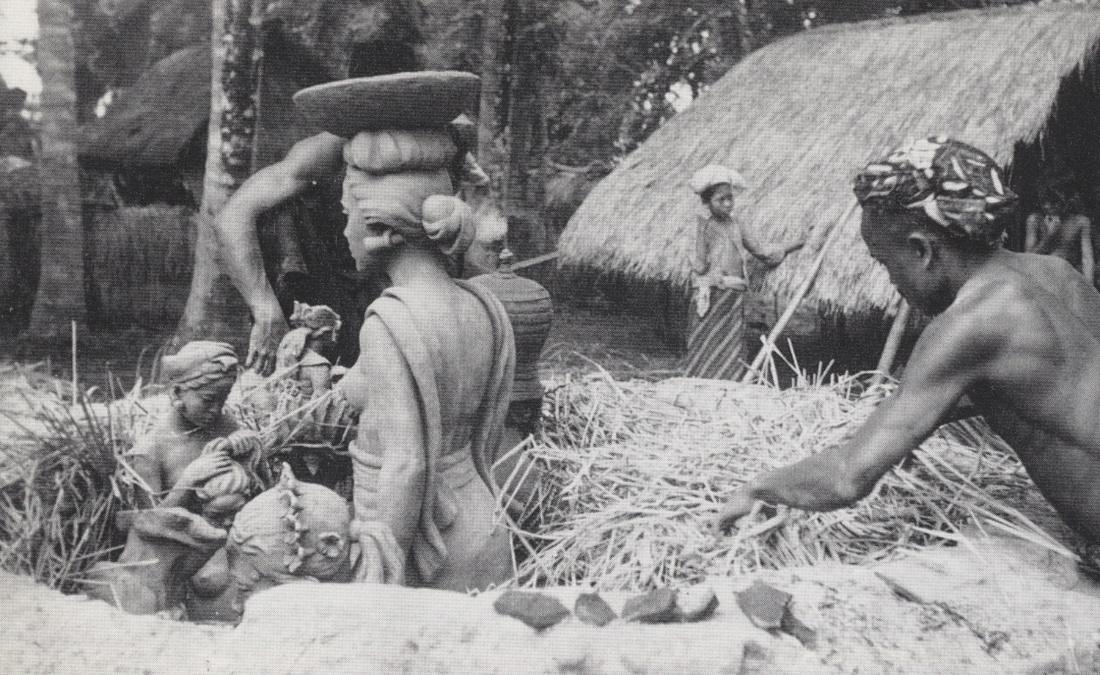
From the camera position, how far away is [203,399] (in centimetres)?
292

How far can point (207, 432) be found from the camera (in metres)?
3.03

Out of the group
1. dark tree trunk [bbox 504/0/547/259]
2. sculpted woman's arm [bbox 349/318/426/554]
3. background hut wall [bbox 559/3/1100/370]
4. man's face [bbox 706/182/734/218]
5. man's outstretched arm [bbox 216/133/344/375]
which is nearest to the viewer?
sculpted woman's arm [bbox 349/318/426/554]

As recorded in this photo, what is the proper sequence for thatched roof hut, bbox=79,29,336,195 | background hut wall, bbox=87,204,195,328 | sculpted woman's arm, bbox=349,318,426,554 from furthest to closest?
thatched roof hut, bbox=79,29,336,195
background hut wall, bbox=87,204,195,328
sculpted woman's arm, bbox=349,318,426,554

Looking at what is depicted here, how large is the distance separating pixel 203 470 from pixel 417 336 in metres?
0.70

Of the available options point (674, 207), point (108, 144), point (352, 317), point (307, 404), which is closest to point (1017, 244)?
point (674, 207)

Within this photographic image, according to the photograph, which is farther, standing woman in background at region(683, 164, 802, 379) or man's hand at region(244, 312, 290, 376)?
standing woman in background at region(683, 164, 802, 379)

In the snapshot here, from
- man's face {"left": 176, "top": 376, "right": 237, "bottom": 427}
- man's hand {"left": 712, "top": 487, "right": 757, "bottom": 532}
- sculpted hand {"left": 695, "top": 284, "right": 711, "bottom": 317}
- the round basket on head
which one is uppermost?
the round basket on head

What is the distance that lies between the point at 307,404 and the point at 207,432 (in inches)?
17.9

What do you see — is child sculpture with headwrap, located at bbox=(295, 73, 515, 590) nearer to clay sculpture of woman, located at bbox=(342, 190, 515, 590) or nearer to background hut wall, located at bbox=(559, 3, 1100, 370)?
clay sculpture of woman, located at bbox=(342, 190, 515, 590)

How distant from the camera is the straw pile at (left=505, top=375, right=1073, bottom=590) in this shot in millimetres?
2887

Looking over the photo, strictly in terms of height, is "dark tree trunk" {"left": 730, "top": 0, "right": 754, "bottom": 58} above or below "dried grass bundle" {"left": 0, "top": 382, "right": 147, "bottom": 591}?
above

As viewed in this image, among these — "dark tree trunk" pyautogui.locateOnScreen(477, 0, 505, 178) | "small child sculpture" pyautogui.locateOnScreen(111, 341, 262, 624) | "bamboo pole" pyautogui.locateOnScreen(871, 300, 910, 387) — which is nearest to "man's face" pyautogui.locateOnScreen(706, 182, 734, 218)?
"bamboo pole" pyautogui.locateOnScreen(871, 300, 910, 387)

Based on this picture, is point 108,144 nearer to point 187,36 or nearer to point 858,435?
point 187,36

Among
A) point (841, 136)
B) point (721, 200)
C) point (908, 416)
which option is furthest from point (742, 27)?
point (908, 416)
